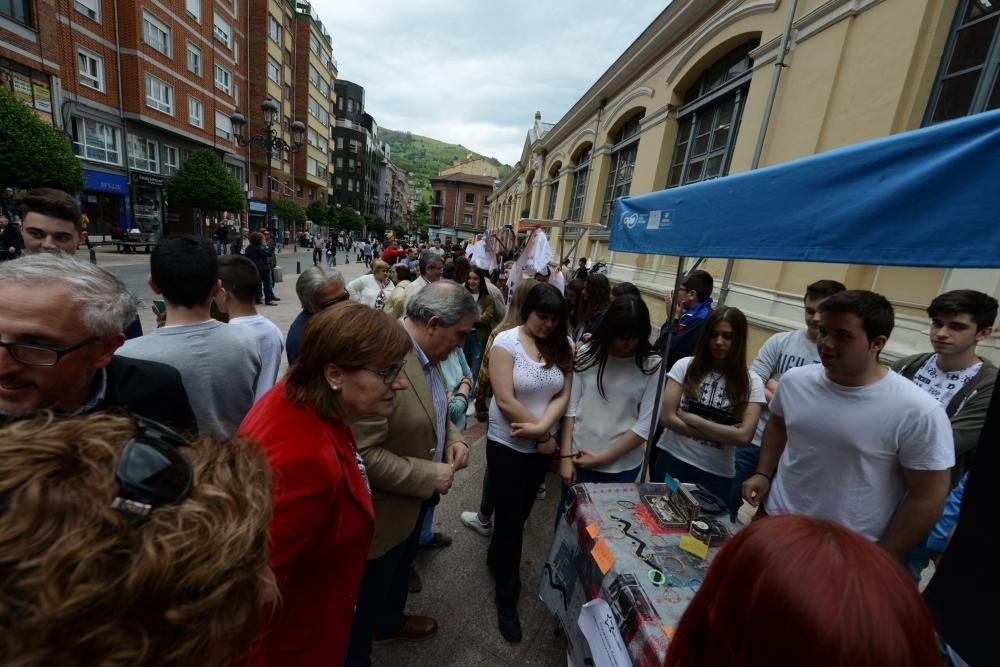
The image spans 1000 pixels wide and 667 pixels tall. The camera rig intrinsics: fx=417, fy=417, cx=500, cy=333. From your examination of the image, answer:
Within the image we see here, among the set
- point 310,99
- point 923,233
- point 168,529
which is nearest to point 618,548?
point 923,233

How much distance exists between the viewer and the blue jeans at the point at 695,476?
268 centimetres

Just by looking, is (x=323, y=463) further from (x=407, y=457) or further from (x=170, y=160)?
(x=170, y=160)

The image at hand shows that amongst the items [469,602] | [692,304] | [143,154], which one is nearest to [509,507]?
[469,602]

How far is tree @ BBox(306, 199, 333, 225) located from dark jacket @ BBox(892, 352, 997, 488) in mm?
47097

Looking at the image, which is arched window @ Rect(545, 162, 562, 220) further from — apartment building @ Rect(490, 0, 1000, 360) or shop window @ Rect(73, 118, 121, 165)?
shop window @ Rect(73, 118, 121, 165)

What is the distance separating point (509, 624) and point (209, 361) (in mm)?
2212

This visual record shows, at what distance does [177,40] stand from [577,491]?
33.2 meters

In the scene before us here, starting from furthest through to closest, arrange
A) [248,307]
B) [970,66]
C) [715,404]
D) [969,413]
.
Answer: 1. [970,66]
2. [248,307]
3. [715,404]
4. [969,413]

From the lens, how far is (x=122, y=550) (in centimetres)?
55

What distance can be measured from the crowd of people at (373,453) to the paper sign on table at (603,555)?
0.71 metres

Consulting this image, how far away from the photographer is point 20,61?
53.5 feet

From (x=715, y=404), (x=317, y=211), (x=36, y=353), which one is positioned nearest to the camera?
(x=36, y=353)

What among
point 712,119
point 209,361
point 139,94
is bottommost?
point 209,361

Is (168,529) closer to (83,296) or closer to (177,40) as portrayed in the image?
(83,296)
